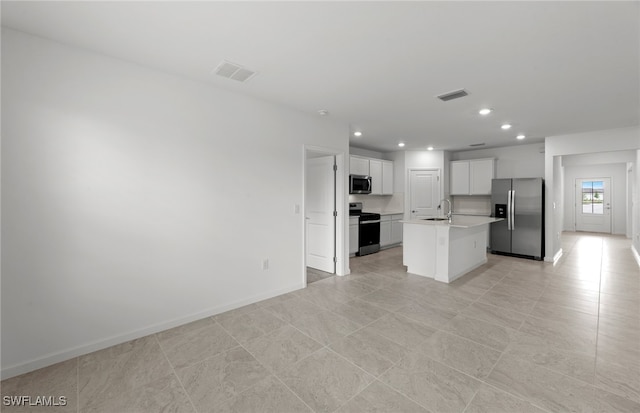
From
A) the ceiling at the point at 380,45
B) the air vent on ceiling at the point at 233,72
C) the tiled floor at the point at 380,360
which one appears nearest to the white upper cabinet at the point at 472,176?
the ceiling at the point at 380,45

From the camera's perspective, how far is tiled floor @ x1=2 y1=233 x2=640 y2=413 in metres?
1.85

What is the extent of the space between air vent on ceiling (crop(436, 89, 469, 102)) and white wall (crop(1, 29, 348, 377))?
210 cm

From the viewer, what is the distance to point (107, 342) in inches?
97.3

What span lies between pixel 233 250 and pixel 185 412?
68.1 inches

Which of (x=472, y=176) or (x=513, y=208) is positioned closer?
(x=513, y=208)

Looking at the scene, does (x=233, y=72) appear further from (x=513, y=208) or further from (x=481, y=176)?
(x=481, y=176)

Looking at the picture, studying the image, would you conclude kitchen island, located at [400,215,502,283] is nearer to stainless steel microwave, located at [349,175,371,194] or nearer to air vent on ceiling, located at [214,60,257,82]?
stainless steel microwave, located at [349,175,371,194]

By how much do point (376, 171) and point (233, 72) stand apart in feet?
15.7

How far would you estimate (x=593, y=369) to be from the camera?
2148 mm

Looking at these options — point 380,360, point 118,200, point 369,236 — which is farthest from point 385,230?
point 118,200

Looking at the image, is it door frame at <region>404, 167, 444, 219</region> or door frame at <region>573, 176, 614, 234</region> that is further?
door frame at <region>573, 176, 614, 234</region>

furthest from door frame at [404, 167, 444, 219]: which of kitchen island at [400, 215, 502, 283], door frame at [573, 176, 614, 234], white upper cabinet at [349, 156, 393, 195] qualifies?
door frame at [573, 176, 614, 234]

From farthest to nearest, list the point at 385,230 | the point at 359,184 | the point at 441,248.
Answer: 1. the point at 385,230
2. the point at 359,184
3. the point at 441,248

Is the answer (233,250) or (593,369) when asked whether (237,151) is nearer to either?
(233,250)
